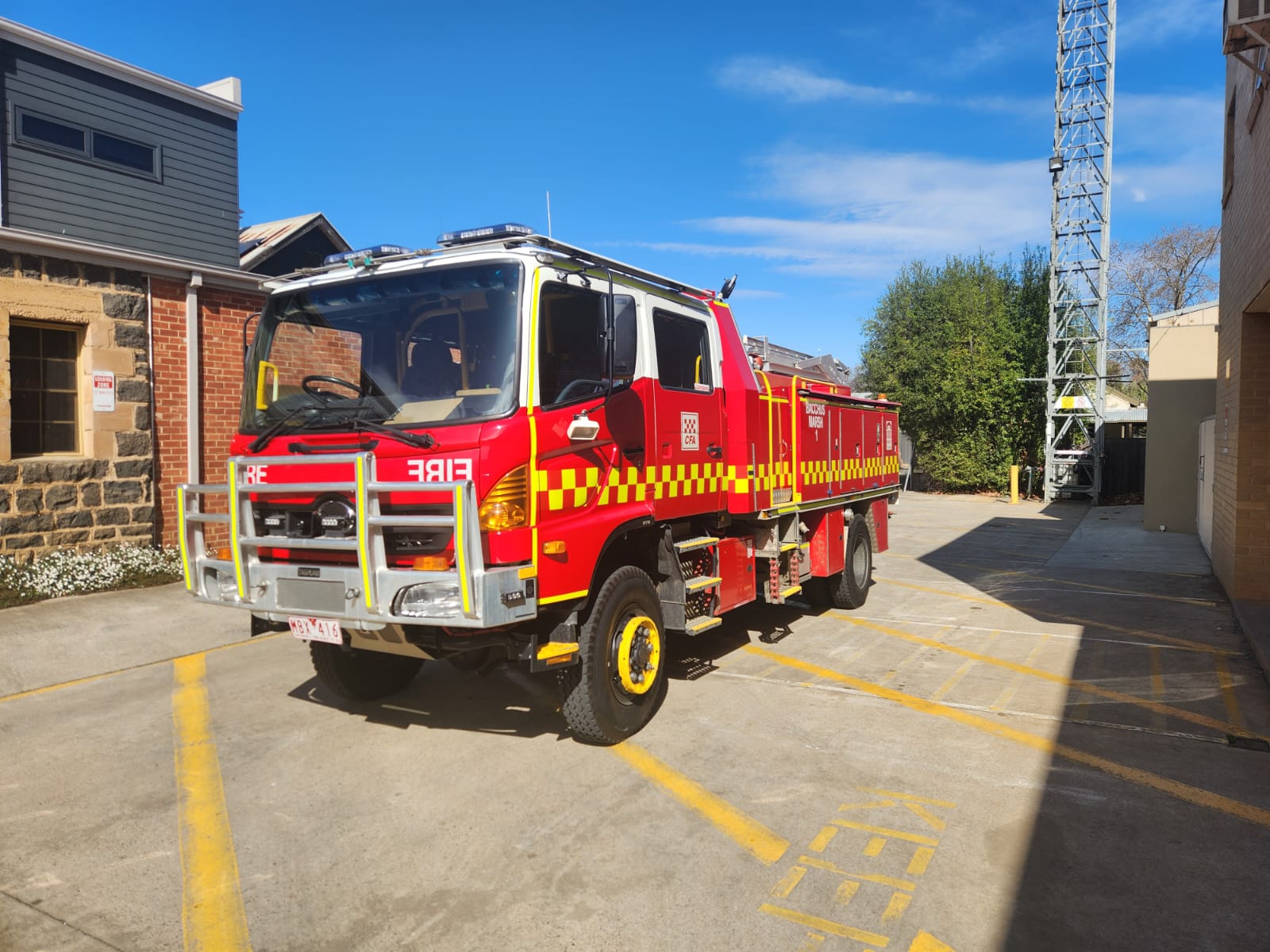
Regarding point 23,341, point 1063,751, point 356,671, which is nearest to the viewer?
point 1063,751

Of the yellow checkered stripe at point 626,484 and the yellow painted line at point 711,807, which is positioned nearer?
the yellow painted line at point 711,807

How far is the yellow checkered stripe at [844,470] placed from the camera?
24.9ft

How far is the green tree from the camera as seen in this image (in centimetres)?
2714

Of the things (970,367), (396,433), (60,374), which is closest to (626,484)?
(396,433)

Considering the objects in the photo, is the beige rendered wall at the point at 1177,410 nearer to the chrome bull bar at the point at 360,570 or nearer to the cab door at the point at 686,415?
the cab door at the point at 686,415

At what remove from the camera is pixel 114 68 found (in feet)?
40.7

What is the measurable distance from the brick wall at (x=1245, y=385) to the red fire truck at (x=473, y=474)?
235 inches

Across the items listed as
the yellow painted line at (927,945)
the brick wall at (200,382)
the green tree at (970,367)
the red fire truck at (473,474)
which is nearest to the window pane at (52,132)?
the brick wall at (200,382)

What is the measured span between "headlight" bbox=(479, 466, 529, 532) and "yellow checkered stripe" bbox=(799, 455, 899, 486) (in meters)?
3.72

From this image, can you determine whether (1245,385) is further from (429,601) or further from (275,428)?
(275,428)

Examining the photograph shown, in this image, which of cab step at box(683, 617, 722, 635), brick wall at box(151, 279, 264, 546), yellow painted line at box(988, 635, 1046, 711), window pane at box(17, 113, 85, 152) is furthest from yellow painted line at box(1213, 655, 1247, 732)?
window pane at box(17, 113, 85, 152)

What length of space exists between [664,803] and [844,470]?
507 centimetres

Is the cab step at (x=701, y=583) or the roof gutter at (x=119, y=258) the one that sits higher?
the roof gutter at (x=119, y=258)

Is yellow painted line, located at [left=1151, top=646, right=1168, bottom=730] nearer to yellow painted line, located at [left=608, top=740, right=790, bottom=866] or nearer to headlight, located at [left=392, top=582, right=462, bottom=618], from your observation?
yellow painted line, located at [left=608, top=740, right=790, bottom=866]
